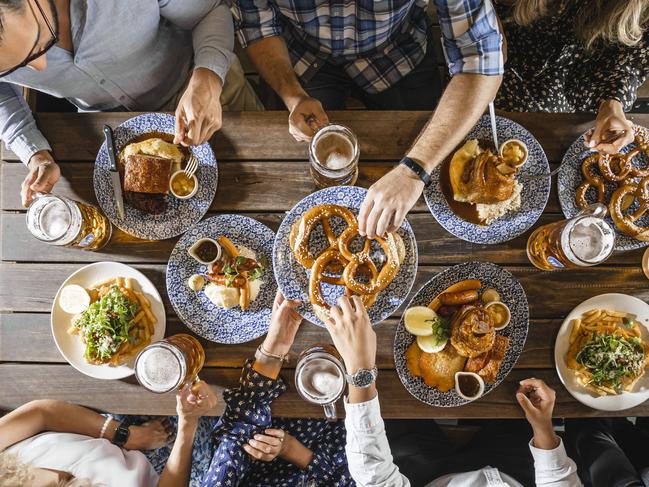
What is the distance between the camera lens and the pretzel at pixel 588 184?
1.88 metres

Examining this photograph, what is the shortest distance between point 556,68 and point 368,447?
6.74 ft

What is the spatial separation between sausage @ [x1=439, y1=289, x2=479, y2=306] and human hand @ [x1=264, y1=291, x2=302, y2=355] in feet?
2.02

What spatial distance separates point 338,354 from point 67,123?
1584mm

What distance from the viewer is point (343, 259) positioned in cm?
180

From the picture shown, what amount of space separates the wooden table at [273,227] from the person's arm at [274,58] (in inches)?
3.2

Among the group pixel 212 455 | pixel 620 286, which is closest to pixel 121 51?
pixel 212 455

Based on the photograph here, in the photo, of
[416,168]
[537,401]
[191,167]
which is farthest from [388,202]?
[537,401]

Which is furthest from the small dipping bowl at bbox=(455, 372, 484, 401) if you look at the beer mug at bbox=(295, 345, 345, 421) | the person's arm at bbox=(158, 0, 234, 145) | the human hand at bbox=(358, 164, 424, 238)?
the person's arm at bbox=(158, 0, 234, 145)

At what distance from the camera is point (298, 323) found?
1.86 meters

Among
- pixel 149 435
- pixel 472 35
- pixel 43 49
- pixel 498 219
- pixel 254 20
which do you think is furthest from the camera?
pixel 149 435

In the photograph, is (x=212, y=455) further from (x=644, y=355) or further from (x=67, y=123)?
(x=644, y=355)

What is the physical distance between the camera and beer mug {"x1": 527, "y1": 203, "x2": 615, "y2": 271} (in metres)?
1.72

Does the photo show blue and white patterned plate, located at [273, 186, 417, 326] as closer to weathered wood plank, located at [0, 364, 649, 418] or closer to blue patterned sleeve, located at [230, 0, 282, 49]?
weathered wood plank, located at [0, 364, 649, 418]

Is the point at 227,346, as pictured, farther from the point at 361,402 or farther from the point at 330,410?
the point at 361,402
